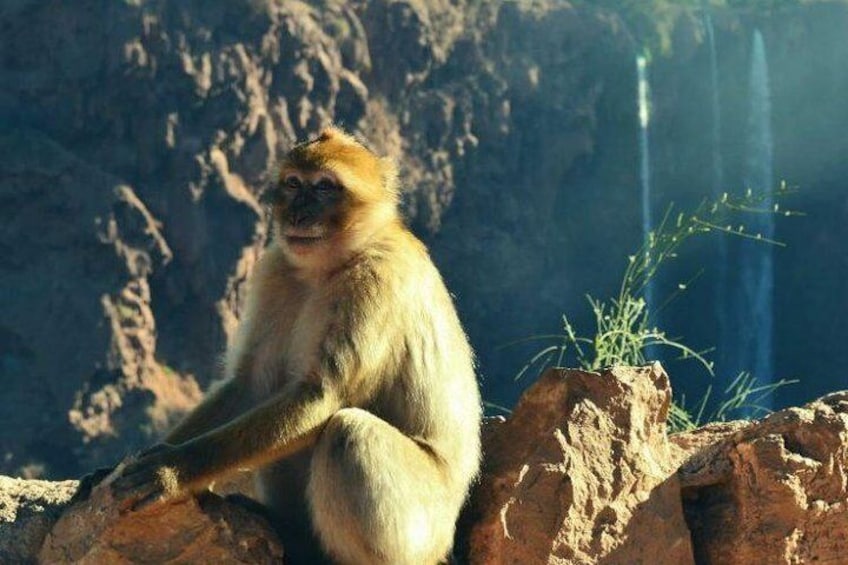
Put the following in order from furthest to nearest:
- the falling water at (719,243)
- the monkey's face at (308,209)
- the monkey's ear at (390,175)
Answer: the falling water at (719,243), the monkey's ear at (390,175), the monkey's face at (308,209)

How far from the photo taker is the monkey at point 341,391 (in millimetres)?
4891

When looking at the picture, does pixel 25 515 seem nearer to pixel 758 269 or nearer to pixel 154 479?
pixel 154 479

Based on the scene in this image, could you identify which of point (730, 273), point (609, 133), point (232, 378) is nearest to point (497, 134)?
point (609, 133)

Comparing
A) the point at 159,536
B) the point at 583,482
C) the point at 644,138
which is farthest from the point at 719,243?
the point at 159,536

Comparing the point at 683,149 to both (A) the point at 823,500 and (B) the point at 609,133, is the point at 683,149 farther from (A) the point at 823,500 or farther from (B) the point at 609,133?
(A) the point at 823,500

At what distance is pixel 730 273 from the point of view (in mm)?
37094

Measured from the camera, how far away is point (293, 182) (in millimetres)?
5574

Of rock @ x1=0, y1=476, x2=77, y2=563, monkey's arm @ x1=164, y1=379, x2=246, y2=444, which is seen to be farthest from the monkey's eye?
rock @ x1=0, y1=476, x2=77, y2=563

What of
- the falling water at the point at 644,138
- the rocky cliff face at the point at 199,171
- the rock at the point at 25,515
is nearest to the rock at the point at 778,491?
the rock at the point at 25,515

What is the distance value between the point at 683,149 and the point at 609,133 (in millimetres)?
2149

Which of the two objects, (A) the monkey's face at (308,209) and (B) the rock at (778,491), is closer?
(B) the rock at (778,491)

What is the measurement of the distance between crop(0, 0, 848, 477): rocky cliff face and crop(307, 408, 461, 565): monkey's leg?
78.6 ft

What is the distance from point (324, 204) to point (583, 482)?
146 centimetres

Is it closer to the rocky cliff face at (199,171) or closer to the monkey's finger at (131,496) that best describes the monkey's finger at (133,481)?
the monkey's finger at (131,496)
